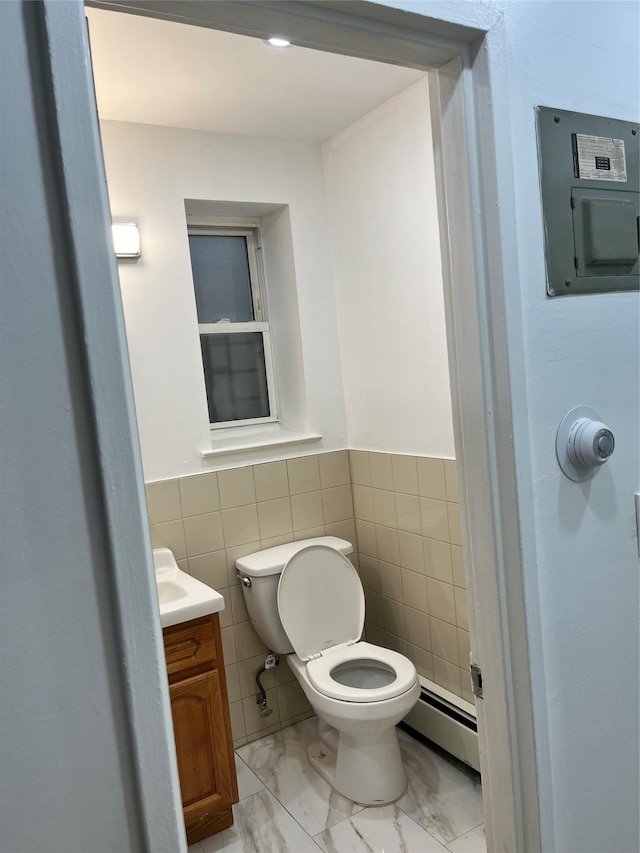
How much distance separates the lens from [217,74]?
1917 millimetres

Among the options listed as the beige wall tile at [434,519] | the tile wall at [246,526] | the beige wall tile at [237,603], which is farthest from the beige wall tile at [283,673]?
the beige wall tile at [434,519]

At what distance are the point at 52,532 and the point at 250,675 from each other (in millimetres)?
2048

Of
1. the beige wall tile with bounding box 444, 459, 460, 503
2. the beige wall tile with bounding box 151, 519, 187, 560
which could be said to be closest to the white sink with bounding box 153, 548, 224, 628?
the beige wall tile with bounding box 151, 519, 187, 560

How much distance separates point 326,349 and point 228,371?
1.40 ft

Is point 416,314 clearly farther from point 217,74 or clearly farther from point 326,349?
point 217,74

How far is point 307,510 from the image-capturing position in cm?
263

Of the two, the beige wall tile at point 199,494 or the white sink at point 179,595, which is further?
the beige wall tile at point 199,494

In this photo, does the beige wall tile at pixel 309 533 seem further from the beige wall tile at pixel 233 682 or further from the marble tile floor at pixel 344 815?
the marble tile floor at pixel 344 815

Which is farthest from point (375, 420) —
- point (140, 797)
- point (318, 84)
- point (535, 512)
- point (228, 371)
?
point (140, 797)

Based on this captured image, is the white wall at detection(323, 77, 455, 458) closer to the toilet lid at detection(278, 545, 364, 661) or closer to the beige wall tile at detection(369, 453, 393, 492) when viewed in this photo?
the beige wall tile at detection(369, 453, 393, 492)

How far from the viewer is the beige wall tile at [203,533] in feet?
7.79

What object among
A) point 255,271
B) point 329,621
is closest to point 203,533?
point 329,621

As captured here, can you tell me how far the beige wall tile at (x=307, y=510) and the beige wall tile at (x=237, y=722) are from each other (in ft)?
2.44

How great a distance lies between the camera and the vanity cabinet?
1.93m
